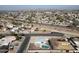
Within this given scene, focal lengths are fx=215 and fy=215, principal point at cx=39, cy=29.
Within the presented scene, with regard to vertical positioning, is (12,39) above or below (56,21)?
below
